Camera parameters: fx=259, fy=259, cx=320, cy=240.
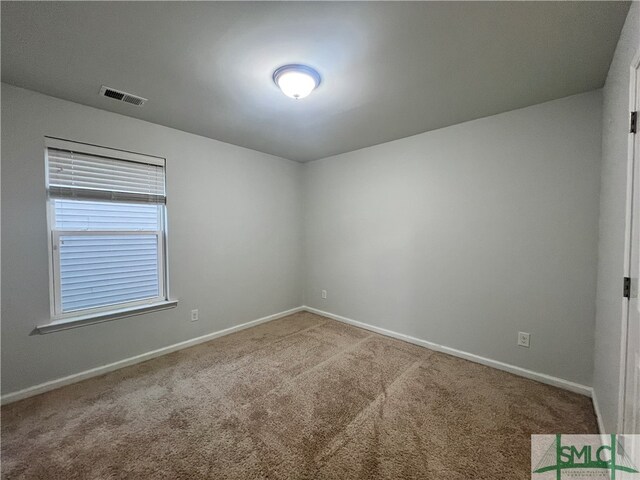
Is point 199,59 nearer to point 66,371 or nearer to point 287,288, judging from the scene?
point 66,371

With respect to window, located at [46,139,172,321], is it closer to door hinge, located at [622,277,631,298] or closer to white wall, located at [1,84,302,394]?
white wall, located at [1,84,302,394]

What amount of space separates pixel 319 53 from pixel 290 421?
2.41 metres

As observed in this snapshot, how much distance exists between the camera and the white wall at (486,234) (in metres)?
2.07

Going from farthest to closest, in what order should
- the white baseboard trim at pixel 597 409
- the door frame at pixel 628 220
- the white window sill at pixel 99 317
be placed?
the white window sill at pixel 99 317 → the white baseboard trim at pixel 597 409 → the door frame at pixel 628 220

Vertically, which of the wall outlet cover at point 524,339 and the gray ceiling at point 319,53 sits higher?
the gray ceiling at point 319,53

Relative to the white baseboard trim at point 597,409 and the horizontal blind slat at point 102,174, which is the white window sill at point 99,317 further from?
the white baseboard trim at point 597,409

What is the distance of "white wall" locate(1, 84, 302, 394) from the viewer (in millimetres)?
1989

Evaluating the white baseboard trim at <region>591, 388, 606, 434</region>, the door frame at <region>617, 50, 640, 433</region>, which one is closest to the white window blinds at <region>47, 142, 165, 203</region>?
the door frame at <region>617, 50, 640, 433</region>

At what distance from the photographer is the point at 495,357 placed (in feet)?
8.07

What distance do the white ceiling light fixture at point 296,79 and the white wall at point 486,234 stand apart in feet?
5.28

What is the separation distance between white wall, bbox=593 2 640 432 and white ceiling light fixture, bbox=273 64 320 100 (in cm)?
162

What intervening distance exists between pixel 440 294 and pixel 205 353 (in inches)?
103

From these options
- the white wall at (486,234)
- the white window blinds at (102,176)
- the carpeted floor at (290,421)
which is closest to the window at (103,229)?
the white window blinds at (102,176)

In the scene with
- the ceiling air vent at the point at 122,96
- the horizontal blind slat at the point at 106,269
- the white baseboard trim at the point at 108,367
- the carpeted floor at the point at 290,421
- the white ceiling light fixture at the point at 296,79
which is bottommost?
the carpeted floor at the point at 290,421
